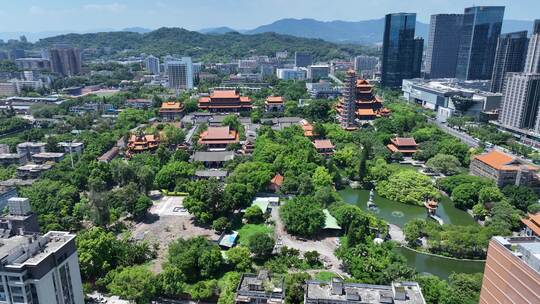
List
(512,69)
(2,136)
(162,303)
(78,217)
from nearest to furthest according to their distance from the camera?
(162,303), (78,217), (2,136), (512,69)

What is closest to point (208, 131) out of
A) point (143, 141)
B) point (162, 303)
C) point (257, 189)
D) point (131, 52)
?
point (143, 141)

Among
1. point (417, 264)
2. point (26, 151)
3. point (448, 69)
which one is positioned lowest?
point (417, 264)

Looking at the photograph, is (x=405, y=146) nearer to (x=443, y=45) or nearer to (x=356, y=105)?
(x=356, y=105)

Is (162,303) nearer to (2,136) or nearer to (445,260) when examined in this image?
(445,260)

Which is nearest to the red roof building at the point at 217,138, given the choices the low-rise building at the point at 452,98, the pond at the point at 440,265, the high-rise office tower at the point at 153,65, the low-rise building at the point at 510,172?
the pond at the point at 440,265

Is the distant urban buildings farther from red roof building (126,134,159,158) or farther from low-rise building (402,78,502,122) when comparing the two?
red roof building (126,134,159,158)

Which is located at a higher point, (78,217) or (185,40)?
(185,40)
